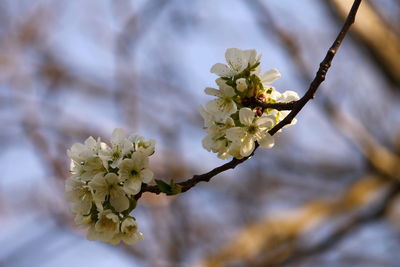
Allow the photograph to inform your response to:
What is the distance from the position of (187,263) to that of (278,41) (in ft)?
6.43

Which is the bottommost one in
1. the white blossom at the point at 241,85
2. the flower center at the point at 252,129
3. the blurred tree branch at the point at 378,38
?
the flower center at the point at 252,129

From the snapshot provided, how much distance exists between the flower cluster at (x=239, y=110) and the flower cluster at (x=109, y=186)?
19 cm

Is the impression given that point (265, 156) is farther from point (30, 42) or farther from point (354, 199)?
point (30, 42)

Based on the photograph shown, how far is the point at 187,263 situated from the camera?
14.8ft

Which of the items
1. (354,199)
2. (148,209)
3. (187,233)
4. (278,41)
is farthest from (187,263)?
(278,41)

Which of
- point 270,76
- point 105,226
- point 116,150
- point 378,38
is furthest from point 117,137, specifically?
point 378,38

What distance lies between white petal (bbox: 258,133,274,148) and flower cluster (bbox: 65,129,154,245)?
1.01 ft

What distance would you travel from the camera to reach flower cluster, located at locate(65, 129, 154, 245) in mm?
1433

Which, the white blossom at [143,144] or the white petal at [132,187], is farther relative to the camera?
the white blossom at [143,144]

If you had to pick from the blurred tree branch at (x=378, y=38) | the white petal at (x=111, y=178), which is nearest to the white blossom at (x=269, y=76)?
the white petal at (x=111, y=178)

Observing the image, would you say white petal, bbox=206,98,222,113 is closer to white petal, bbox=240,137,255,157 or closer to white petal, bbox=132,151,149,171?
white petal, bbox=240,137,255,157

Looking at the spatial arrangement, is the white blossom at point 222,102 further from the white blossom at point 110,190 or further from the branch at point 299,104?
the white blossom at point 110,190

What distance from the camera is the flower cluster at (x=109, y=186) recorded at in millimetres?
1433

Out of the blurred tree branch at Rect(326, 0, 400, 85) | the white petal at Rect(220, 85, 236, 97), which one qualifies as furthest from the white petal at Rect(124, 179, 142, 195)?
the blurred tree branch at Rect(326, 0, 400, 85)
